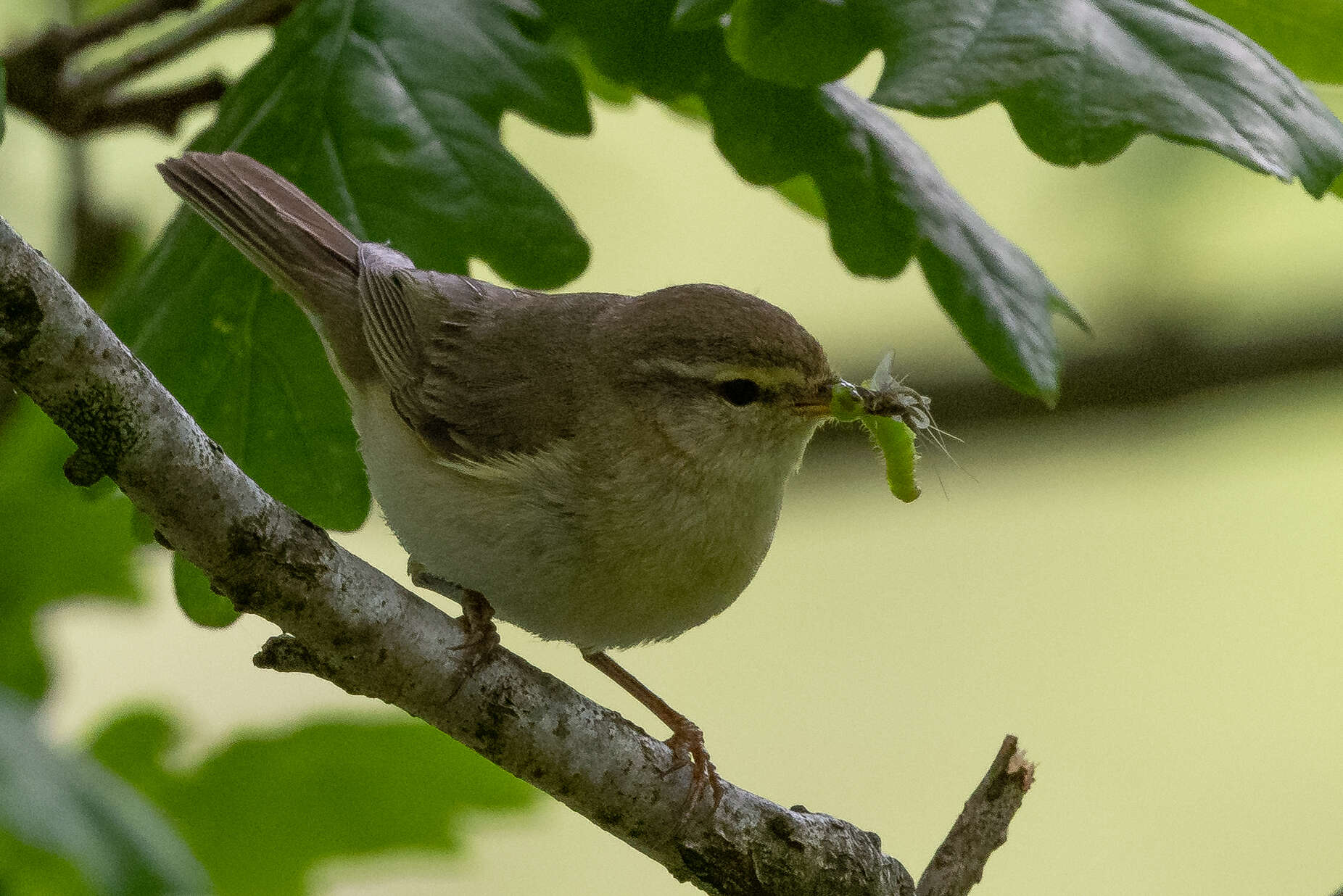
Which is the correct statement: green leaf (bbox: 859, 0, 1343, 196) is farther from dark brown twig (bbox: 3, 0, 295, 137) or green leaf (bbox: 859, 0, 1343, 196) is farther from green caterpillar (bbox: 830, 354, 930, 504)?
dark brown twig (bbox: 3, 0, 295, 137)

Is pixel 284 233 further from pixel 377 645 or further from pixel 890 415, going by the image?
pixel 890 415

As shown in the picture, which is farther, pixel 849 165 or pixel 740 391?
pixel 740 391

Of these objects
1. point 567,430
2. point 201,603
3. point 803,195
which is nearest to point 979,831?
point 567,430

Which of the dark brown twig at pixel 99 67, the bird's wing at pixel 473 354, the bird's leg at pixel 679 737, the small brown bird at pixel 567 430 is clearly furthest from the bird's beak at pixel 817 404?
the dark brown twig at pixel 99 67

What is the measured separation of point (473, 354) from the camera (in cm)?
290

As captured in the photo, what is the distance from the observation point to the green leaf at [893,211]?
2174mm

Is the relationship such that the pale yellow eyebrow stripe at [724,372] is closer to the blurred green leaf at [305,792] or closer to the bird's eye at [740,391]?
the bird's eye at [740,391]

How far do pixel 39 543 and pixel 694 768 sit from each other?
1691 millimetres

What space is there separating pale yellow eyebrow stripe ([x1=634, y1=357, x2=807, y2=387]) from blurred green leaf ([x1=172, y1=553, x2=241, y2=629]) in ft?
3.01

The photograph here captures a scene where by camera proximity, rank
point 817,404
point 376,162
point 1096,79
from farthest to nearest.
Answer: point 817,404
point 376,162
point 1096,79

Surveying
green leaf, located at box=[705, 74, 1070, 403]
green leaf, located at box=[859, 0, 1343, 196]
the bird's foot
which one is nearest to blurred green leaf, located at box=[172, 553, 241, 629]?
the bird's foot

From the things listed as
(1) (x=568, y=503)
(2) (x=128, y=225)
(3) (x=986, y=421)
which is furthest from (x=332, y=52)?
(3) (x=986, y=421)

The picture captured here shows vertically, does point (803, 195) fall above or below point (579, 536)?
above

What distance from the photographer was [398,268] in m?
3.01
